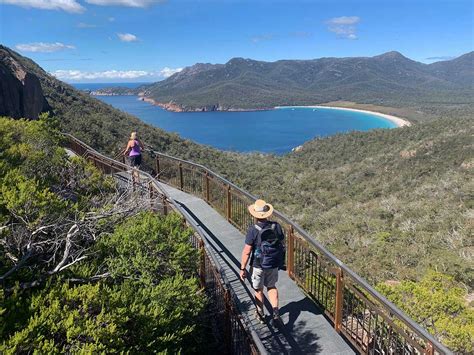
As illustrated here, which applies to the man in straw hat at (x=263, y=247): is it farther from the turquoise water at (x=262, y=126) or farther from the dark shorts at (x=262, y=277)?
the turquoise water at (x=262, y=126)

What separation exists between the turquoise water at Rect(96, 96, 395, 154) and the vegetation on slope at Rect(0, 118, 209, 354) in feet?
312

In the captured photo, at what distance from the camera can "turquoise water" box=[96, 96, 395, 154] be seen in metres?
113

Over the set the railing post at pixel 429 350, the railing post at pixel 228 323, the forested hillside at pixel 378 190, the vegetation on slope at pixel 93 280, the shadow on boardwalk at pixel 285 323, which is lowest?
the forested hillside at pixel 378 190

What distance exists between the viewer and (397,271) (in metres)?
12.2

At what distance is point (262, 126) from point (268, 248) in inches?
5503

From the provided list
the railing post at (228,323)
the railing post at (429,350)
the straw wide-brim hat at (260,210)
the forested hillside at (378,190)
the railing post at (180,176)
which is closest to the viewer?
the railing post at (429,350)

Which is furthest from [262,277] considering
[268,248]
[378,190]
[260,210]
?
[378,190]

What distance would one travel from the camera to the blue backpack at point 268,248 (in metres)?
4.35

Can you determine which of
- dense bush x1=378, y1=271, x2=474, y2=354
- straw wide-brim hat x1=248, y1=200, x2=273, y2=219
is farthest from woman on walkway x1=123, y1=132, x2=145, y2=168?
dense bush x1=378, y1=271, x2=474, y2=354

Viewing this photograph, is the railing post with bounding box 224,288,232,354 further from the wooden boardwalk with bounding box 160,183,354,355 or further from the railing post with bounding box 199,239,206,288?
the railing post with bounding box 199,239,206,288

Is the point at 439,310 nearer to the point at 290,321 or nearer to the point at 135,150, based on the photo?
the point at 290,321

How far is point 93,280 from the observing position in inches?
171

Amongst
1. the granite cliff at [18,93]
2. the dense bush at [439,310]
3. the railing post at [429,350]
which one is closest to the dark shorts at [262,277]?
the railing post at [429,350]

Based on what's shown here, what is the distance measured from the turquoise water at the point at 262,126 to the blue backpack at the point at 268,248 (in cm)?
9536
